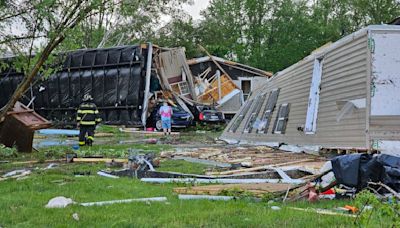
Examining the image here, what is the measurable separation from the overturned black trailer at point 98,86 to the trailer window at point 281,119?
36.2ft

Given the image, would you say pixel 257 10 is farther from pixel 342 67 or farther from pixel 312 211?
pixel 312 211

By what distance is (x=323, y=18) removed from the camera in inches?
1725

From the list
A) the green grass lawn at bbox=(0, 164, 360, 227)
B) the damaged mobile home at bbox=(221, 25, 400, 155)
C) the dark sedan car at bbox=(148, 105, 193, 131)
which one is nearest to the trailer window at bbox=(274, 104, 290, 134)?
the damaged mobile home at bbox=(221, 25, 400, 155)

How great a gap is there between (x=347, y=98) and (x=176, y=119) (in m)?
15.3

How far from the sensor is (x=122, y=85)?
79.2 feet

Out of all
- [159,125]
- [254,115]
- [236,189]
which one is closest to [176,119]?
[159,125]

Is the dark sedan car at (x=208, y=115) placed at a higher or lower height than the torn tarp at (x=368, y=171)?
higher

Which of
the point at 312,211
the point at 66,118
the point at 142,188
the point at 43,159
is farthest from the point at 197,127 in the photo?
the point at 312,211

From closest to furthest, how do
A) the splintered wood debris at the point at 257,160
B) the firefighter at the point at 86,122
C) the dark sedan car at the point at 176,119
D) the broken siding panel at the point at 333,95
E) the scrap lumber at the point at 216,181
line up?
the scrap lumber at the point at 216,181
the splintered wood debris at the point at 257,160
the broken siding panel at the point at 333,95
the firefighter at the point at 86,122
the dark sedan car at the point at 176,119

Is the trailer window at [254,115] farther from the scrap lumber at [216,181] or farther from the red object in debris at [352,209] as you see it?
the red object in debris at [352,209]

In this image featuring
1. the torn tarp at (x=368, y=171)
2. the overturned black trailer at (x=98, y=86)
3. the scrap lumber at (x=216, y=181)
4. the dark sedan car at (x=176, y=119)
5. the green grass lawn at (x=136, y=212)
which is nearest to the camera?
the green grass lawn at (x=136, y=212)

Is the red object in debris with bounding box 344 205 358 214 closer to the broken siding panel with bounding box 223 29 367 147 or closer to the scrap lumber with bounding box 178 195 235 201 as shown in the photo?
the scrap lumber with bounding box 178 195 235 201

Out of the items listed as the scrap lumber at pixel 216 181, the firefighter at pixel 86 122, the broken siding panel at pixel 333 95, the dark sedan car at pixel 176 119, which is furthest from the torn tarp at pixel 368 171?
the dark sedan car at pixel 176 119

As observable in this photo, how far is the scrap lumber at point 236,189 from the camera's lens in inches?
226
